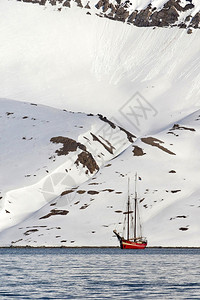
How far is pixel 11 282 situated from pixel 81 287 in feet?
31.4

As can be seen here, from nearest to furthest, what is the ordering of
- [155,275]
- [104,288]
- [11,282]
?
[104,288], [11,282], [155,275]

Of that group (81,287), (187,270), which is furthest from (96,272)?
(81,287)

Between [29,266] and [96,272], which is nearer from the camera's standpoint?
[96,272]

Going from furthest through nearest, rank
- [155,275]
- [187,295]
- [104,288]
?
[155,275] → [104,288] → [187,295]

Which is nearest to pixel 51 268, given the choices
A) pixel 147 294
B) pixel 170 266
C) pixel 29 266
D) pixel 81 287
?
pixel 29 266

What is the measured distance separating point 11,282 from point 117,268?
25811 mm

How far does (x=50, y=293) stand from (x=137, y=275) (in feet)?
70.4

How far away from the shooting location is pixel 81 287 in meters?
82.0

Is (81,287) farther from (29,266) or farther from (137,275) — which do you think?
(29,266)

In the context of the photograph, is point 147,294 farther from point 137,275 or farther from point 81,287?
point 137,275

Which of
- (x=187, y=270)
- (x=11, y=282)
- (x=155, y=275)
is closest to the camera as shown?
(x=11, y=282)

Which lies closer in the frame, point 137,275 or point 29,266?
point 137,275

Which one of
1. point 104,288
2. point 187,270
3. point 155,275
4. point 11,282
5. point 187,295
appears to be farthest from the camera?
point 187,270

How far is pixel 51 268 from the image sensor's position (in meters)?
110
